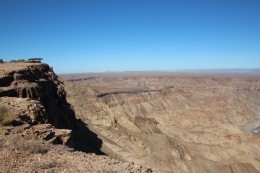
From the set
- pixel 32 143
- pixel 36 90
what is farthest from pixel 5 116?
pixel 36 90

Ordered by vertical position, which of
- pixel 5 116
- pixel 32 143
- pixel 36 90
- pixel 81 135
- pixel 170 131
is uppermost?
pixel 36 90

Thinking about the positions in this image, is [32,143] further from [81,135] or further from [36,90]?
[81,135]

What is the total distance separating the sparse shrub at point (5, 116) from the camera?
15.6m

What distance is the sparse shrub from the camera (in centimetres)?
1558

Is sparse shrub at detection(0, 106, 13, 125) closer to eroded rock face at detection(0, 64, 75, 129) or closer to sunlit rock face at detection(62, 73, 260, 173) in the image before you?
eroded rock face at detection(0, 64, 75, 129)

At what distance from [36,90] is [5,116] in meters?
9.48

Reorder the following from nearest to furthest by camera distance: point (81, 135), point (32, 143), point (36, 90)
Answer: point (32, 143) < point (36, 90) < point (81, 135)

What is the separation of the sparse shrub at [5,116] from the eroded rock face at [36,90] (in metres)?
1.48

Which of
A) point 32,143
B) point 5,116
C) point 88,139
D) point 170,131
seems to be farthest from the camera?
point 170,131

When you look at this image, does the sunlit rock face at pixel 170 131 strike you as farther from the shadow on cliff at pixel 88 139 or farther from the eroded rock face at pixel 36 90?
the eroded rock face at pixel 36 90

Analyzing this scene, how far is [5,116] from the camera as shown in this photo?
16.1 meters

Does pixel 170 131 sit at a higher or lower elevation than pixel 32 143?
lower

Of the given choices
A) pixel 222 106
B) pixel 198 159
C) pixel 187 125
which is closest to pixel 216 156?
pixel 198 159

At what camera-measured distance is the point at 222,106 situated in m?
107
